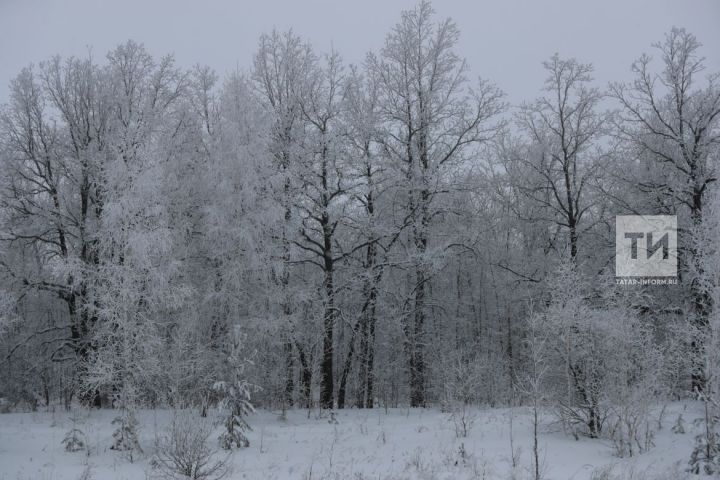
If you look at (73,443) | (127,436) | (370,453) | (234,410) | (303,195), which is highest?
(303,195)

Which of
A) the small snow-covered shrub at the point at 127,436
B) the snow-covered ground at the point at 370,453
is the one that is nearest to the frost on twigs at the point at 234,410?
the snow-covered ground at the point at 370,453

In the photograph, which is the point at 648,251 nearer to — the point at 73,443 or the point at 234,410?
the point at 234,410

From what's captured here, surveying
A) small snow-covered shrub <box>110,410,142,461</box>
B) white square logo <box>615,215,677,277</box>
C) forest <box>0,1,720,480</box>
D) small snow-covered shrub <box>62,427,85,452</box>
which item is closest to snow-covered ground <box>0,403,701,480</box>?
small snow-covered shrub <box>62,427,85,452</box>

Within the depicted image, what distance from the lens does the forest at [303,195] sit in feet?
46.3

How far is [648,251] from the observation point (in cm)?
1753

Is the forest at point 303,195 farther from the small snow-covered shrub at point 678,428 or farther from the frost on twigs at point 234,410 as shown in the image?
the frost on twigs at point 234,410

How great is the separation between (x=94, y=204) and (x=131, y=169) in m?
6.23

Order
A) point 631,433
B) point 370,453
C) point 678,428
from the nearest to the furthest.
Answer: point 631,433 → point 370,453 → point 678,428

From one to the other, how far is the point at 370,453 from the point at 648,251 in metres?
12.1

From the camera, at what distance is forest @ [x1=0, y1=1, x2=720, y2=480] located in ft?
46.3

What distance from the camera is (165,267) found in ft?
47.3

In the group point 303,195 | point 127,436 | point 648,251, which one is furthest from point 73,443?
point 648,251

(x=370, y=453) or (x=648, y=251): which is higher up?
(x=648, y=251)

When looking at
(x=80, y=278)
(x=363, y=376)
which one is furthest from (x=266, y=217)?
(x=363, y=376)
